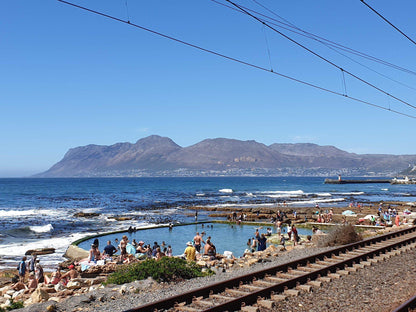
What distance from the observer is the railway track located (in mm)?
9000

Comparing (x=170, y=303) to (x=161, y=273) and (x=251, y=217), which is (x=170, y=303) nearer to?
(x=161, y=273)

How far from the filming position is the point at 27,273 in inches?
Answer: 808

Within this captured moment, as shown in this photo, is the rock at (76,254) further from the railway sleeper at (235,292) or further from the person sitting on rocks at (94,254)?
the railway sleeper at (235,292)

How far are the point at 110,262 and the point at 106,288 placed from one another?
27.7 feet

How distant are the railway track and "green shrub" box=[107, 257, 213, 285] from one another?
8.16 feet

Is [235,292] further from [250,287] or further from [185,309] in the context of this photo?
[185,309]

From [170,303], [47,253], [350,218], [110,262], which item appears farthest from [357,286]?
[350,218]

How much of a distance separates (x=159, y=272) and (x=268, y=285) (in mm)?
3544

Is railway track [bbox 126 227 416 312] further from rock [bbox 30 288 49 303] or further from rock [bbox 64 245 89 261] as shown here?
rock [bbox 64 245 89 261]

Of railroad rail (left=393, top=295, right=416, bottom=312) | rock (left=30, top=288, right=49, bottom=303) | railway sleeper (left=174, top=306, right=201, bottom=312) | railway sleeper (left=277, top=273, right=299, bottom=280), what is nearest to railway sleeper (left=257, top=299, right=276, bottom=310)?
railway sleeper (left=174, top=306, right=201, bottom=312)

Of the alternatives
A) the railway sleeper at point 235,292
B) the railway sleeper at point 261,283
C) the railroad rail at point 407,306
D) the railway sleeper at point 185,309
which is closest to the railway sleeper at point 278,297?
the railway sleeper at point 235,292

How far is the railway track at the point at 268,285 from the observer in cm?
900

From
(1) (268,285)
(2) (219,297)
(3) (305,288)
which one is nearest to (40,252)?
(1) (268,285)

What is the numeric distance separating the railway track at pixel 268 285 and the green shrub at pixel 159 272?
97.9 inches
